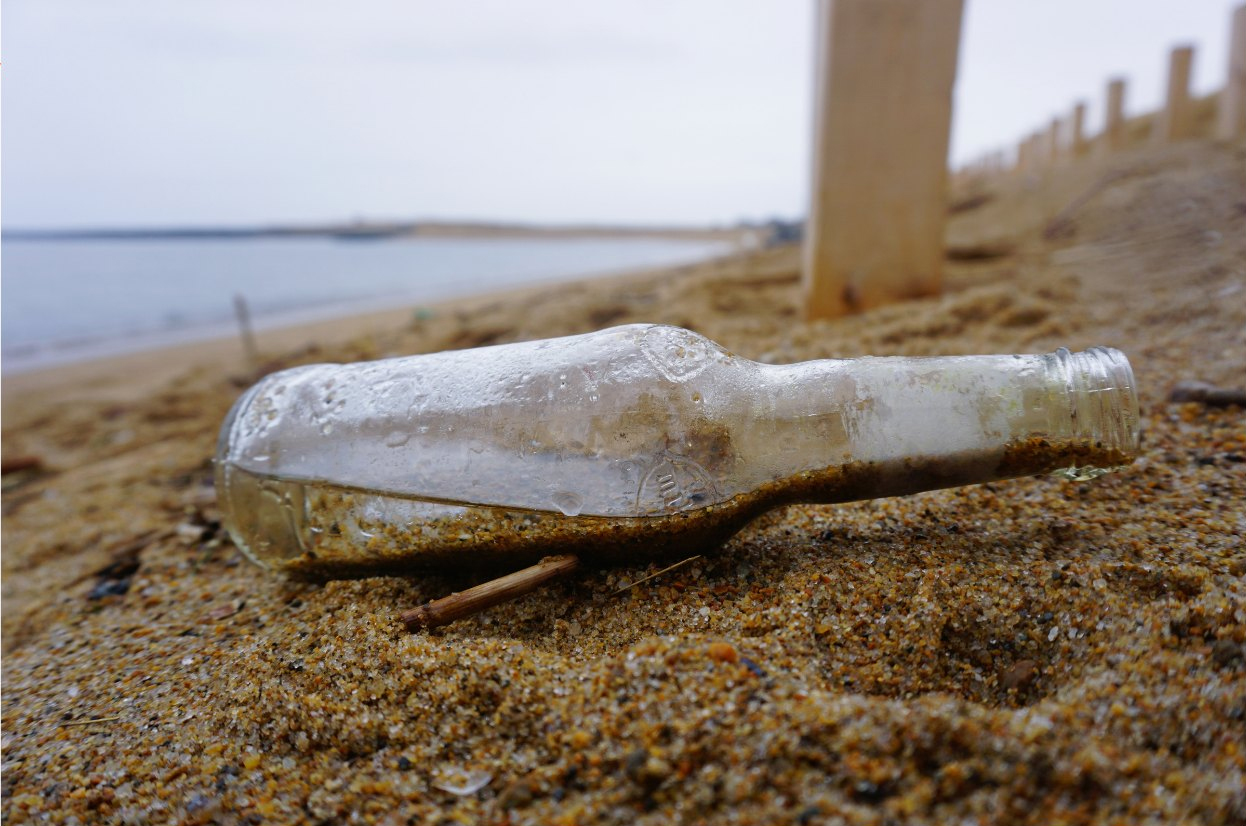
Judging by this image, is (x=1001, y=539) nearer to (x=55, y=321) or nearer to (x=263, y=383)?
(x=263, y=383)

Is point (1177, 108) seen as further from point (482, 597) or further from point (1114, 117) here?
point (482, 597)

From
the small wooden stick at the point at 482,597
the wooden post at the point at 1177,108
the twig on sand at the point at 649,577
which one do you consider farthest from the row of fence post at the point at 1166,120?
the small wooden stick at the point at 482,597

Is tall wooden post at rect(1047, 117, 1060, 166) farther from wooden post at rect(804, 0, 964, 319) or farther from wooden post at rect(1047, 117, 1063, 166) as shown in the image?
wooden post at rect(804, 0, 964, 319)

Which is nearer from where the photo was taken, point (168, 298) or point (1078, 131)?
point (1078, 131)

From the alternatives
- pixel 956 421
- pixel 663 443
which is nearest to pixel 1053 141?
pixel 956 421

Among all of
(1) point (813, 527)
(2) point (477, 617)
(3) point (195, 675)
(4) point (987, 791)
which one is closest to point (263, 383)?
(3) point (195, 675)

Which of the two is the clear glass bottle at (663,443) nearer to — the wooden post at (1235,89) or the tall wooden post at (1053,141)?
the wooden post at (1235,89)

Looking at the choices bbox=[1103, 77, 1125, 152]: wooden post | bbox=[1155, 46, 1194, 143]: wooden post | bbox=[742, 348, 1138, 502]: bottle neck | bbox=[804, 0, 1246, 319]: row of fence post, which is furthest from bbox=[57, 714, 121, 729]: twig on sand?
bbox=[1103, 77, 1125, 152]: wooden post
